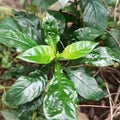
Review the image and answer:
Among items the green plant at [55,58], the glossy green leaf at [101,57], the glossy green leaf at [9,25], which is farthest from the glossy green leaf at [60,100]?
the glossy green leaf at [9,25]

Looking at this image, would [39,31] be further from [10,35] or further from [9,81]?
[9,81]

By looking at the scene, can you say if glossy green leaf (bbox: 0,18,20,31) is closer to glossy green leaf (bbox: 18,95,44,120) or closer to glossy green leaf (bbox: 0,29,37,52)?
glossy green leaf (bbox: 0,29,37,52)

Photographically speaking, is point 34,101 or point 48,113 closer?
point 48,113

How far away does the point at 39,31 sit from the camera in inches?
47.4

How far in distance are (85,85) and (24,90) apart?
0.22m

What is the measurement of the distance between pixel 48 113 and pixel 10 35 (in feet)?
0.99

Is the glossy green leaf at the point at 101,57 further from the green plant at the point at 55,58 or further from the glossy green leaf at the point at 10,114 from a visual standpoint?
the glossy green leaf at the point at 10,114

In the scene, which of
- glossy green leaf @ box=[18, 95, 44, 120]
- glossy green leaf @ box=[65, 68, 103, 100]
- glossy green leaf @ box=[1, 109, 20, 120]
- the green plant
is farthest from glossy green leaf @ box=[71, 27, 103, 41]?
glossy green leaf @ box=[1, 109, 20, 120]

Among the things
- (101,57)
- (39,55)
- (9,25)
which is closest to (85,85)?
(101,57)

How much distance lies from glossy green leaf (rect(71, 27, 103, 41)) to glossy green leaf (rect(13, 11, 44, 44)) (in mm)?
135

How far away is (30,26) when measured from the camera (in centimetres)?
121

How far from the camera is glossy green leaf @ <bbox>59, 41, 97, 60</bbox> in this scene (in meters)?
1.05

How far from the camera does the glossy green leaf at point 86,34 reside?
115 cm

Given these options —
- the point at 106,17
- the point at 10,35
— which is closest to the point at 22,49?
the point at 10,35
